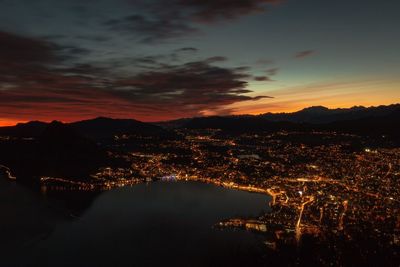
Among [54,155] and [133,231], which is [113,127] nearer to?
[54,155]

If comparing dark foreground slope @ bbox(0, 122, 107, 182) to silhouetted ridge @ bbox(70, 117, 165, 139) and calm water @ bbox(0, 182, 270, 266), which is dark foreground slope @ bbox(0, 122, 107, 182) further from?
silhouetted ridge @ bbox(70, 117, 165, 139)

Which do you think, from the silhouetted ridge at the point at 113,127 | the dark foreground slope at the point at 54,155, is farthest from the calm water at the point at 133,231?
the silhouetted ridge at the point at 113,127

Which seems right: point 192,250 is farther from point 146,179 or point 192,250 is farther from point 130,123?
point 130,123

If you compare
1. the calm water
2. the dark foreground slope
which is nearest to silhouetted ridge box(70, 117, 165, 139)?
the dark foreground slope

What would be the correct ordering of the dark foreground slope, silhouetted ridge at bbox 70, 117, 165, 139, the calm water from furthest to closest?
1. silhouetted ridge at bbox 70, 117, 165, 139
2. the dark foreground slope
3. the calm water

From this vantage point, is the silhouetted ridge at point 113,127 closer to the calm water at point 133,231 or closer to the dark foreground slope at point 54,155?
the dark foreground slope at point 54,155

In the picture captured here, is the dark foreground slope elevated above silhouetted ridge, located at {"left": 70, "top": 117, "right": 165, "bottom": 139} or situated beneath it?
situated beneath

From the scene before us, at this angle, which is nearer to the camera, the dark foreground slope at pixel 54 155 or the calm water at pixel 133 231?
the calm water at pixel 133 231

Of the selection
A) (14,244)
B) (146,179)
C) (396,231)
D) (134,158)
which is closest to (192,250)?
(14,244)

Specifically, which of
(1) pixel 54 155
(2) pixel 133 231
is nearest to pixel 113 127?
(1) pixel 54 155
